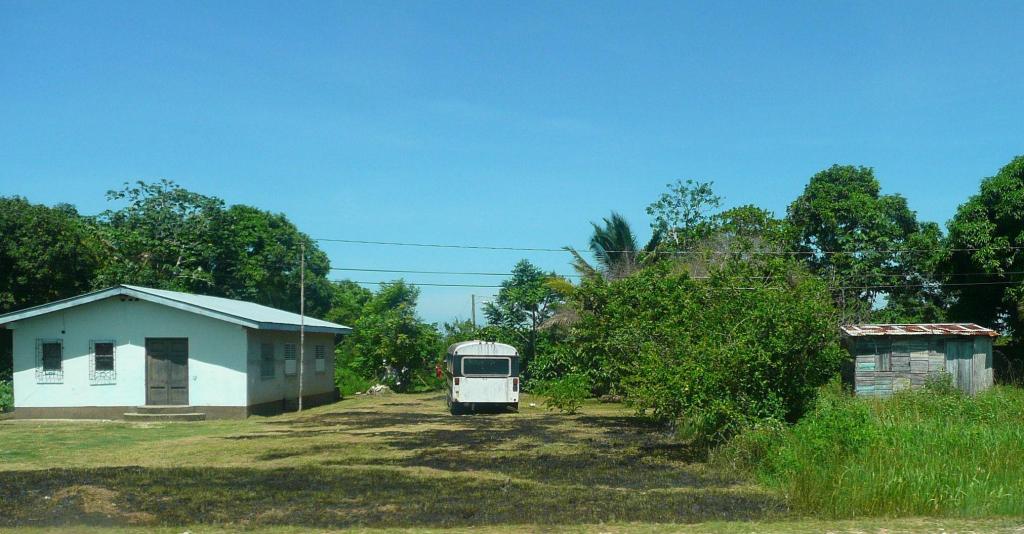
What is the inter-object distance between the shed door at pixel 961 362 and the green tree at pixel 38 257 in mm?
31723

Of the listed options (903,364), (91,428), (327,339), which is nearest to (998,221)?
(903,364)

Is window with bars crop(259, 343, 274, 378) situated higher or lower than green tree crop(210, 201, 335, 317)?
lower

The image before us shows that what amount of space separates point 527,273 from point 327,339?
1116 cm

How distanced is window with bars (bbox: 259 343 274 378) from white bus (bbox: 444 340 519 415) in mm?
5800

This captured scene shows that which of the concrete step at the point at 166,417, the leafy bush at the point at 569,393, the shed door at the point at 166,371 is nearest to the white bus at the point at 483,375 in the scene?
the leafy bush at the point at 569,393

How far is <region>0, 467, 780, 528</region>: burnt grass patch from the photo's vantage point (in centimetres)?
1026

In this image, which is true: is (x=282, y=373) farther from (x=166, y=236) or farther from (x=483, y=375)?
(x=166, y=236)

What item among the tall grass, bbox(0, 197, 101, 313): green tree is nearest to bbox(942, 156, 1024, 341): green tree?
the tall grass

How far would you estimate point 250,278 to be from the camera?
48438 millimetres

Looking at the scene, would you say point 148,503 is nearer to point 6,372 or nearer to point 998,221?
point 6,372

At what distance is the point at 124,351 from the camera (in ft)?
85.7

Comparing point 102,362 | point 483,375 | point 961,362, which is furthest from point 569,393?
point 102,362

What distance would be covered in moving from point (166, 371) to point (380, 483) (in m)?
15.5

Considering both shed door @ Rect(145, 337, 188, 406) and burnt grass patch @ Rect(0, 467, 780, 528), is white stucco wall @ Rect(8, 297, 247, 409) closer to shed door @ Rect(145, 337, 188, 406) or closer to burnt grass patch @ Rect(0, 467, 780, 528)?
shed door @ Rect(145, 337, 188, 406)
